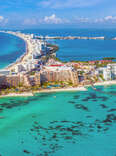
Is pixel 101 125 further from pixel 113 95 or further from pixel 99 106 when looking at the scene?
pixel 113 95

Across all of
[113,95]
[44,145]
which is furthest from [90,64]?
[44,145]

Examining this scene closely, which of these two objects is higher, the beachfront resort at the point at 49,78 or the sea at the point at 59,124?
the beachfront resort at the point at 49,78

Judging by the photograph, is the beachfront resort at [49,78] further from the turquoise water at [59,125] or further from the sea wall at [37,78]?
the turquoise water at [59,125]

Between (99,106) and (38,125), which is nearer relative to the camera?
(38,125)

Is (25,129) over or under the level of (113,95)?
under

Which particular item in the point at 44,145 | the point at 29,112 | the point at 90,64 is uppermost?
the point at 90,64

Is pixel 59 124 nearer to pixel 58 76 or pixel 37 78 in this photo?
pixel 37 78

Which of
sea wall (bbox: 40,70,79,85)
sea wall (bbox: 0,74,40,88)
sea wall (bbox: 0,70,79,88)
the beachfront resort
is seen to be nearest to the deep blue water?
the beachfront resort

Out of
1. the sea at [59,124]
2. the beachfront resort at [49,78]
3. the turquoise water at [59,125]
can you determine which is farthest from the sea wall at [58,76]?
the turquoise water at [59,125]
